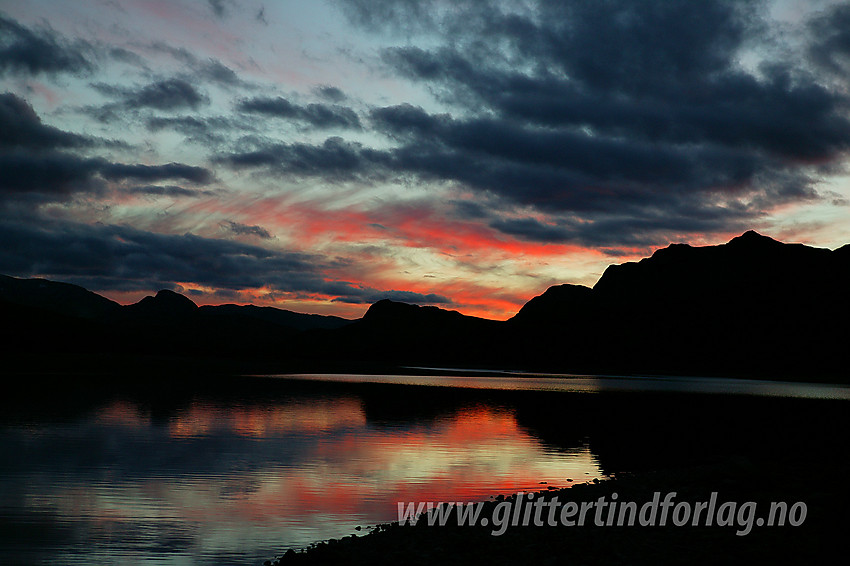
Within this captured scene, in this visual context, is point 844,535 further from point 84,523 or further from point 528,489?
point 84,523

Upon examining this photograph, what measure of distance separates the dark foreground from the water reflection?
125 inches

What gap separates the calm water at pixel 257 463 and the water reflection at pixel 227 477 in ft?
0.27

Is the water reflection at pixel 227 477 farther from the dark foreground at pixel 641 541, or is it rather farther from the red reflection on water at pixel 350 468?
the dark foreground at pixel 641 541

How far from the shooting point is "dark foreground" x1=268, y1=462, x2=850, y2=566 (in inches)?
628

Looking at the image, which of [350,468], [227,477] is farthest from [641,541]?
[227,477]

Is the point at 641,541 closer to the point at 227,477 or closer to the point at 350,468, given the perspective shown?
the point at 350,468

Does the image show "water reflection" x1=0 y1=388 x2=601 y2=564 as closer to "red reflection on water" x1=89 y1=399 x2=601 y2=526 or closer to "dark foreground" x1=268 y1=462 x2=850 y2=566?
"red reflection on water" x1=89 y1=399 x2=601 y2=526

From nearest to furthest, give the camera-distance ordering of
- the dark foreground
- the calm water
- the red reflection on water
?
1. the dark foreground
2. the calm water
3. the red reflection on water

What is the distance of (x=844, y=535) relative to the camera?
50.3 feet

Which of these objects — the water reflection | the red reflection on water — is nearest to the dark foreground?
the water reflection

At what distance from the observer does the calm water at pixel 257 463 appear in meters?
20.2

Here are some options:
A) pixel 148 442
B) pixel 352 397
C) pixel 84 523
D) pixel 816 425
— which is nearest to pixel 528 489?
pixel 84 523

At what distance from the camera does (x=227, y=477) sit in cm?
2944

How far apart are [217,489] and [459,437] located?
71.9ft
